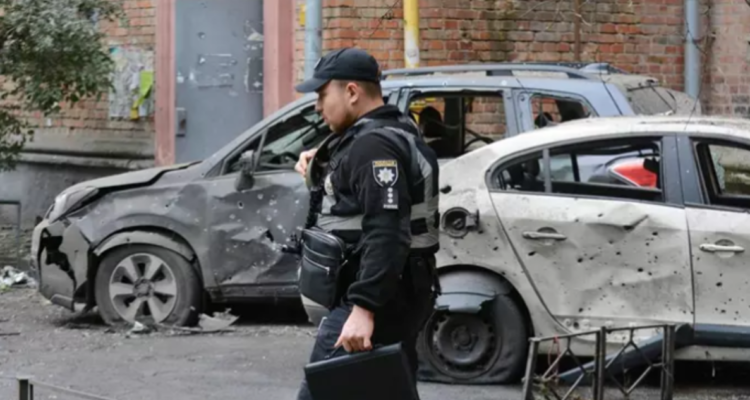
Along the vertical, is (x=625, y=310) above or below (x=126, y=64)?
below

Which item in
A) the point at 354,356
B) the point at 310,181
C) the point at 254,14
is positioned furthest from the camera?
the point at 254,14

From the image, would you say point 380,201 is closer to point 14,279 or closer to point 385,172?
point 385,172

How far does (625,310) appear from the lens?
7.16m

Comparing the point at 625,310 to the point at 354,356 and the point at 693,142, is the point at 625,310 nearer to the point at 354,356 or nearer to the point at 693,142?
the point at 693,142

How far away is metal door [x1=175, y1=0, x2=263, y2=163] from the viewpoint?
44.4 feet

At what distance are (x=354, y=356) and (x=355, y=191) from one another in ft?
1.81

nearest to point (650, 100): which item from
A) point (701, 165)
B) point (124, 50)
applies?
point (701, 165)

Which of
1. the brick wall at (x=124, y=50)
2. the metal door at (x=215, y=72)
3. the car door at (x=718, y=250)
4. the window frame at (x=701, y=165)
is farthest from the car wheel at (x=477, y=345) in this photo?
the brick wall at (x=124, y=50)

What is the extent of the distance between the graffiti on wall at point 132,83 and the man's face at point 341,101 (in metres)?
9.75

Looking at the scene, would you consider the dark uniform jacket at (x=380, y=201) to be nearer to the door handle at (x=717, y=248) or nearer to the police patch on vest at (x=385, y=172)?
the police patch on vest at (x=385, y=172)

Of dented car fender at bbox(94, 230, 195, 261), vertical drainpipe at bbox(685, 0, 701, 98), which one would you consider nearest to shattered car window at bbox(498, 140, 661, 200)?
dented car fender at bbox(94, 230, 195, 261)

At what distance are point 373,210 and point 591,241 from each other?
121 inches

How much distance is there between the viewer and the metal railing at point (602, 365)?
5922 millimetres

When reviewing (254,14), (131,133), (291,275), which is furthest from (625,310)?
(131,133)
